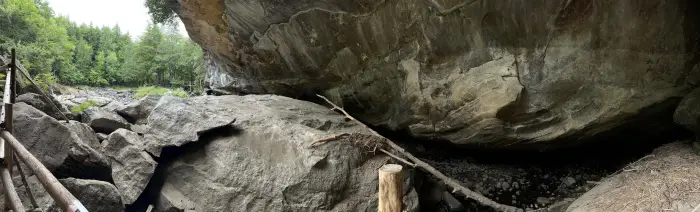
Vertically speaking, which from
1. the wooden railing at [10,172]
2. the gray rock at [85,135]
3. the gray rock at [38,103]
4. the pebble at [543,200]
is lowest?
the pebble at [543,200]

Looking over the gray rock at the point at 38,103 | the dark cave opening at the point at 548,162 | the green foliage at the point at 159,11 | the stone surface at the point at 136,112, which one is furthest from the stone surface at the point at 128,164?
the green foliage at the point at 159,11

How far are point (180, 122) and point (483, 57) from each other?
6197 millimetres

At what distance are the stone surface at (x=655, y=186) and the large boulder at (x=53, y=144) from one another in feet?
26.8

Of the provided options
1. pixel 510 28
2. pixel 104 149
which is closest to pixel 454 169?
pixel 510 28

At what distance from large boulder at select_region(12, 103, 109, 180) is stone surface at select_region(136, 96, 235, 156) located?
1029 mm

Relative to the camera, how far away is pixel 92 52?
150 feet

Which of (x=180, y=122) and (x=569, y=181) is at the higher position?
(x=180, y=122)

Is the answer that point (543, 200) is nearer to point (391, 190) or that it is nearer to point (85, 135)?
point (391, 190)

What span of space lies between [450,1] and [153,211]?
258 inches

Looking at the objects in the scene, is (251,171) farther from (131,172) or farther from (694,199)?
(694,199)

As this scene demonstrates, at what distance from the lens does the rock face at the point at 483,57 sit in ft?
18.4

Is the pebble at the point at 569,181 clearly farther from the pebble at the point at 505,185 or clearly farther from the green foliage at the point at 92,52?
the green foliage at the point at 92,52

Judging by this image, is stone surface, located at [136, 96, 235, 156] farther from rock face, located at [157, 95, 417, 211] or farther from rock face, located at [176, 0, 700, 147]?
rock face, located at [176, 0, 700, 147]


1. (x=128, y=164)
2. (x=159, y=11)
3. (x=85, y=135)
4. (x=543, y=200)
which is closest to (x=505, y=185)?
(x=543, y=200)
